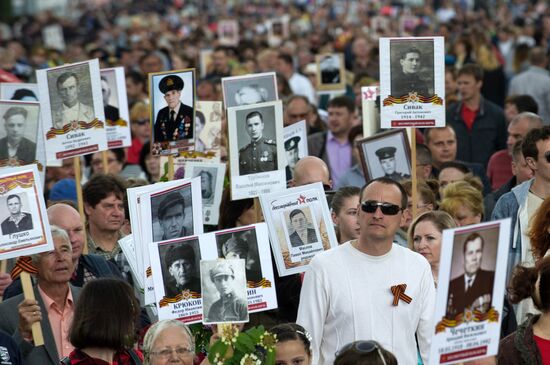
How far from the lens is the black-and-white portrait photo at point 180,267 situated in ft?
25.5

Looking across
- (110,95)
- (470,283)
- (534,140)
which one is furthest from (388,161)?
(470,283)

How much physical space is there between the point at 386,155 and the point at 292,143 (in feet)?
2.77

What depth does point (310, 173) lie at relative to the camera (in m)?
9.74

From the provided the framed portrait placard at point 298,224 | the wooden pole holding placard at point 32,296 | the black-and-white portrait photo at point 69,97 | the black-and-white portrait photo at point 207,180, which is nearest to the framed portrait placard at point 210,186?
the black-and-white portrait photo at point 207,180

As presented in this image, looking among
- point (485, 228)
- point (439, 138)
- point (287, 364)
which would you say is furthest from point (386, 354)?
point (439, 138)

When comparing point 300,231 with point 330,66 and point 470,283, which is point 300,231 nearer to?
point 470,283

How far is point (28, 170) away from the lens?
8.13 m

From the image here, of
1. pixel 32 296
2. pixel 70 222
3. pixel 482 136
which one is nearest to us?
pixel 32 296

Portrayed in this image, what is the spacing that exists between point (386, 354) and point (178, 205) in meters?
2.77

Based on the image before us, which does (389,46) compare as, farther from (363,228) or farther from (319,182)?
(363,228)

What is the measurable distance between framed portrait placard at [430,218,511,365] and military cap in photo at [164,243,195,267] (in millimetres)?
2087

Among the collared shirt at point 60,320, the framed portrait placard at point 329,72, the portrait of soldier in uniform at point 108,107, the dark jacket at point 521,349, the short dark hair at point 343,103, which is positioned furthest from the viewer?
the framed portrait placard at point 329,72

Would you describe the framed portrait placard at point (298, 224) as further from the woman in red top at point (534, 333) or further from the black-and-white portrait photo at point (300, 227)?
the woman in red top at point (534, 333)

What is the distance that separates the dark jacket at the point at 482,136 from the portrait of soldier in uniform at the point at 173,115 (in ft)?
14.5
